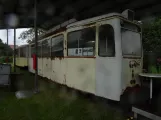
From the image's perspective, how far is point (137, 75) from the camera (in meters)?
5.81

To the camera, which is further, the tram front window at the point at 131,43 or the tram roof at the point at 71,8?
the tram roof at the point at 71,8

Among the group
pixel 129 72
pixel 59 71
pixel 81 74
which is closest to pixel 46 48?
pixel 59 71

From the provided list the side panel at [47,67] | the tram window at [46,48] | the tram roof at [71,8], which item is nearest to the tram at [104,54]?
the side panel at [47,67]

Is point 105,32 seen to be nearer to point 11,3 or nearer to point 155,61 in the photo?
point 155,61

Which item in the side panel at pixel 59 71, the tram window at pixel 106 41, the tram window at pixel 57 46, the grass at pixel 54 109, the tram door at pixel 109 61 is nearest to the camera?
the grass at pixel 54 109

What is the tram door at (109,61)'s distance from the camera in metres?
5.21

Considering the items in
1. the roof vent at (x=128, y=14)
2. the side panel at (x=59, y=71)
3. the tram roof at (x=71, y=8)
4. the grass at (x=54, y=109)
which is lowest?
the grass at (x=54, y=109)

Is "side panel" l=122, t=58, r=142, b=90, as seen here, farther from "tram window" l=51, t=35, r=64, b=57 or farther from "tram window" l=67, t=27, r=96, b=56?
"tram window" l=51, t=35, r=64, b=57

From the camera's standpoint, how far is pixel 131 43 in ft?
19.2

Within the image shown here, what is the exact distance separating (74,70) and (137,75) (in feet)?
7.14

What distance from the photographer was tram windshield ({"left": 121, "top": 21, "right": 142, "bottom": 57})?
5477 mm

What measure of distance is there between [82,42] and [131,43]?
1.60 metres

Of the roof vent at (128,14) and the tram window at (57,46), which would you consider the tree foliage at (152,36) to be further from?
the roof vent at (128,14)

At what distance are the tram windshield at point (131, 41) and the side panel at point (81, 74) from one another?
3.52ft
